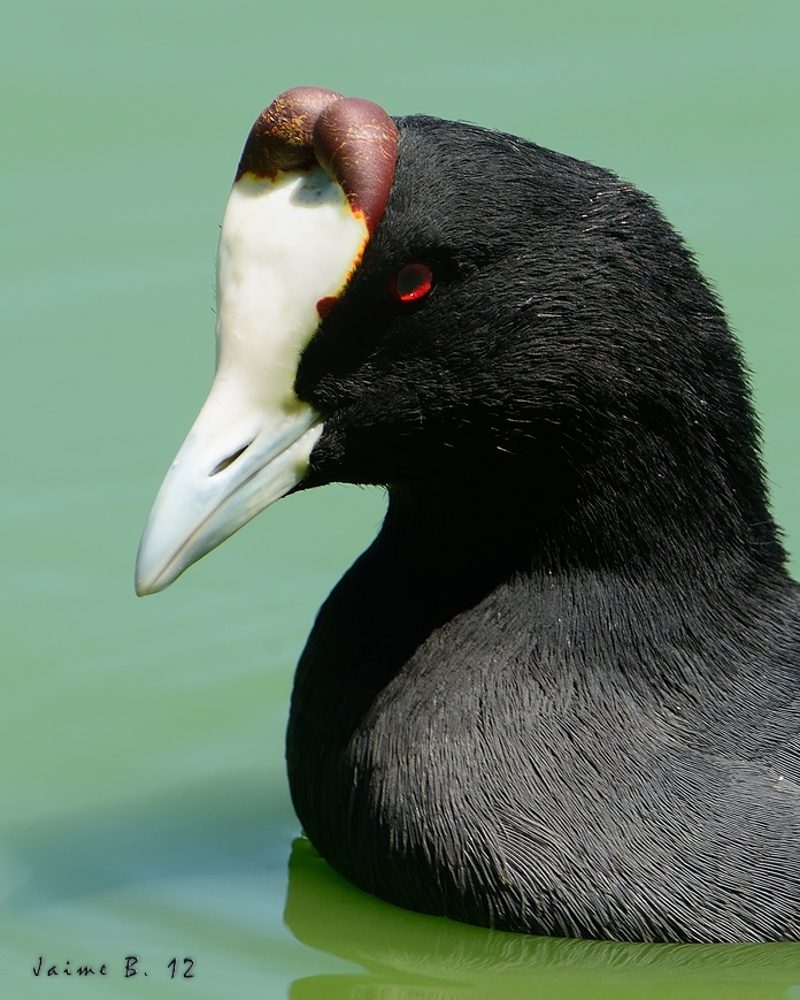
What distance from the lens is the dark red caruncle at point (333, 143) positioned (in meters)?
5.69

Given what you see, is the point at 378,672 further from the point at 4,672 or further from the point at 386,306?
the point at 4,672

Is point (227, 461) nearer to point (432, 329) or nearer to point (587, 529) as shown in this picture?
point (432, 329)

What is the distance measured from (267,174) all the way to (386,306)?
1.11ft

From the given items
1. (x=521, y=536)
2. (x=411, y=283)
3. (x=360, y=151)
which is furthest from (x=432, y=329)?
(x=521, y=536)

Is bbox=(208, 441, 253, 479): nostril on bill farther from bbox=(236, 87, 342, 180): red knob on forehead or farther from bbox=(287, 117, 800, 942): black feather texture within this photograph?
bbox=(236, 87, 342, 180): red knob on forehead

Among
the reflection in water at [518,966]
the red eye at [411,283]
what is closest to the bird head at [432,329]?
the red eye at [411,283]

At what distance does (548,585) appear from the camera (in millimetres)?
6125

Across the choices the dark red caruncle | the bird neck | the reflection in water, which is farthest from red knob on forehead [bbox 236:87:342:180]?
the reflection in water

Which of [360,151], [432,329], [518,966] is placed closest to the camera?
[360,151]

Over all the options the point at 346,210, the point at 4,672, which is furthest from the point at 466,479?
the point at 4,672

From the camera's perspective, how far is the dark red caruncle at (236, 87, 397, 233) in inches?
224

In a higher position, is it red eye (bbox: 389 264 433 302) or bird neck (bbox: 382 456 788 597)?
red eye (bbox: 389 264 433 302)

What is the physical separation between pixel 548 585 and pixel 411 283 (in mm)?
723

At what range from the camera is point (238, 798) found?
6.85m
